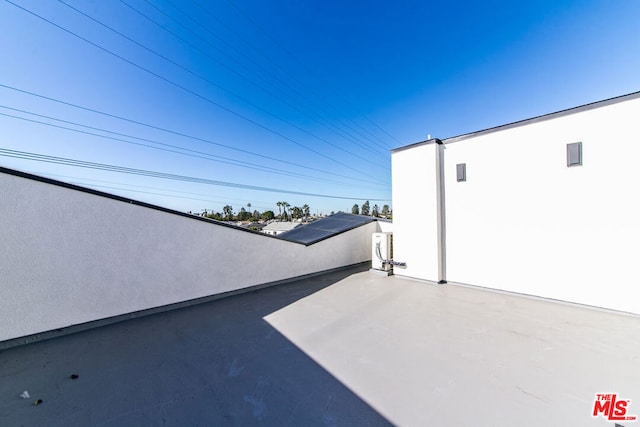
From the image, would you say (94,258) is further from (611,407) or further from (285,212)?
(285,212)

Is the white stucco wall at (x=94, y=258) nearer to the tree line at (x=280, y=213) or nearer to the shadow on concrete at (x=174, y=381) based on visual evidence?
the shadow on concrete at (x=174, y=381)

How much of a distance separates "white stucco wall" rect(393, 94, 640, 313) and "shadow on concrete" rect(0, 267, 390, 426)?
3.83m

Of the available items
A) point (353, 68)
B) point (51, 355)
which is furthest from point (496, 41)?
point (51, 355)

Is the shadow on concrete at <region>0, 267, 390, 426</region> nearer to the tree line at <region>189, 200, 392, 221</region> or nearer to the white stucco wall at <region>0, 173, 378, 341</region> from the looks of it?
the white stucco wall at <region>0, 173, 378, 341</region>

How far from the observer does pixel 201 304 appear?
3553 mm

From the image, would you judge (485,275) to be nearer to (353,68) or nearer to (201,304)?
(201,304)

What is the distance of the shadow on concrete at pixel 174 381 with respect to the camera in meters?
1.45

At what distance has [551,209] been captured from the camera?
11.1 ft

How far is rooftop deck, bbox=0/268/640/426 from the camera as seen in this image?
145 cm

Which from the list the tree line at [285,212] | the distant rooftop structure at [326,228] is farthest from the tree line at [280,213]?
the distant rooftop structure at [326,228]

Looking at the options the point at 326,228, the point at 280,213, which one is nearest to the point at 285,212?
the point at 280,213

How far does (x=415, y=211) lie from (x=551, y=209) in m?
2.06

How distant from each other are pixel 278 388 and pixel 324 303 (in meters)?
1.87

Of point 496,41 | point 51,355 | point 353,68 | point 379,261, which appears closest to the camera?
point 51,355
